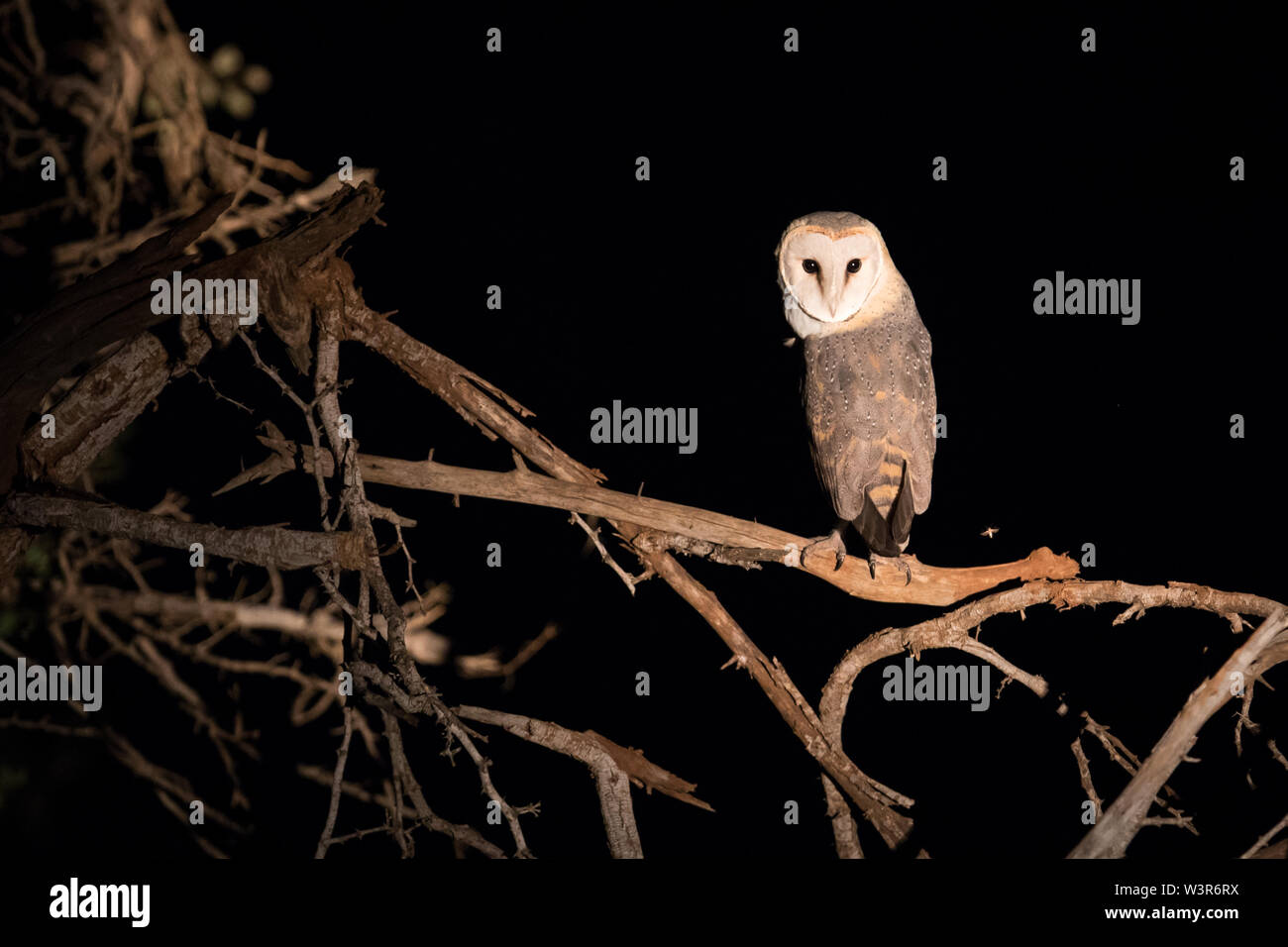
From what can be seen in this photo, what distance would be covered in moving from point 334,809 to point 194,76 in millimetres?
2247

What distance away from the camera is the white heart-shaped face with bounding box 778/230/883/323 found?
1970mm

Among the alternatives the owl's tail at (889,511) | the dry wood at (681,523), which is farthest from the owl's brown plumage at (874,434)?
the dry wood at (681,523)

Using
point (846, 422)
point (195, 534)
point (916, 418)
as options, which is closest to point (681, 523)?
point (846, 422)

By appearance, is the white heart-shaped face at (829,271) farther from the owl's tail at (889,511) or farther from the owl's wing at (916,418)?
the owl's tail at (889,511)

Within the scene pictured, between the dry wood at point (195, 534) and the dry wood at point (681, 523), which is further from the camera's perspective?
the dry wood at point (681, 523)

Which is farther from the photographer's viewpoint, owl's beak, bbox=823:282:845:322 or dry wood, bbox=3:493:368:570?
owl's beak, bbox=823:282:845:322

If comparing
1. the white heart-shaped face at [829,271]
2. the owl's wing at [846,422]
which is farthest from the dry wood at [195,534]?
the white heart-shaped face at [829,271]

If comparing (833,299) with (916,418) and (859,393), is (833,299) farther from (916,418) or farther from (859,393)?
(916,418)

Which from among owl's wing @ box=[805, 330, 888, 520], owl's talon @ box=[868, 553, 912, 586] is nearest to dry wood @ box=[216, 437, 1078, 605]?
owl's talon @ box=[868, 553, 912, 586]

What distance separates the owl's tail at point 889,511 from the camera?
1.97 m

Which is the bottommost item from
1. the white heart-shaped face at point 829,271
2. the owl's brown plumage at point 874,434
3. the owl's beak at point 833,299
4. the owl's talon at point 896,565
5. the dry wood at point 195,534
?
the owl's talon at point 896,565

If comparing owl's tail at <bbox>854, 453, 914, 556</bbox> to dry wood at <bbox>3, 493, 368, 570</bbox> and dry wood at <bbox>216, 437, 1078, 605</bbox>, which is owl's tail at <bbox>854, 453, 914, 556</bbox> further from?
dry wood at <bbox>3, 493, 368, 570</bbox>

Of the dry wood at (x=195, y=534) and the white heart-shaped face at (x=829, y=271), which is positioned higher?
the white heart-shaped face at (x=829, y=271)

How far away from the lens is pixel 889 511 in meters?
2.01
